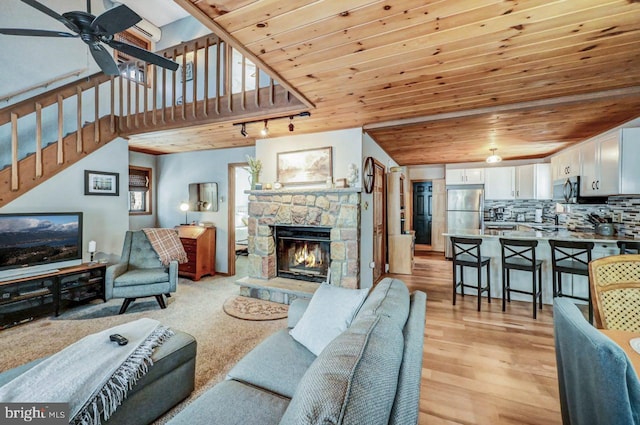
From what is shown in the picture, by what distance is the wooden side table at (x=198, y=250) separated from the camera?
4.80 metres

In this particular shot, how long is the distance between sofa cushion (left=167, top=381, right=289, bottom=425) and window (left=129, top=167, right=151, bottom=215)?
5.24m

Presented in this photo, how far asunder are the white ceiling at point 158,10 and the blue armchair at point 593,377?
7402mm

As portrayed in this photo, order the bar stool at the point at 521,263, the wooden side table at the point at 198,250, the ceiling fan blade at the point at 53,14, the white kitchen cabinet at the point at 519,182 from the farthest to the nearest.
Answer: the white kitchen cabinet at the point at 519,182 < the wooden side table at the point at 198,250 < the bar stool at the point at 521,263 < the ceiling fan blade at the point at 53,14

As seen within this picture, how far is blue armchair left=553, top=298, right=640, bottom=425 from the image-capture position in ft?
2.54

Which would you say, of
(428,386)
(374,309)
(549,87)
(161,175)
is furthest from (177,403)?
(161,175)

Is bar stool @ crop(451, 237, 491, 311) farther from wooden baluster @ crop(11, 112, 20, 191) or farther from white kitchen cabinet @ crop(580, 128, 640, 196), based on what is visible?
wooden baluster @ crop(11, 112, 20, 191)

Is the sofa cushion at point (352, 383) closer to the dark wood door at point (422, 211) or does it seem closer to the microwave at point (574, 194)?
the microwave at point (574, 194)

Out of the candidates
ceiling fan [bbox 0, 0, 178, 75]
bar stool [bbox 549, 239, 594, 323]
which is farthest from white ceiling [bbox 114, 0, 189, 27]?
bar stool [bbox 549, 239, 594, 323]

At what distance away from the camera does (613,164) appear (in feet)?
11.0

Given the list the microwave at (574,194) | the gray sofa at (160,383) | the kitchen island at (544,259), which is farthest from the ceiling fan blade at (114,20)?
the microwave at (574,194)

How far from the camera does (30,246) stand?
322cm

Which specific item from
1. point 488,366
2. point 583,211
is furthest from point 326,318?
point 583,211

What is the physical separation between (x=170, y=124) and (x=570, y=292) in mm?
5892

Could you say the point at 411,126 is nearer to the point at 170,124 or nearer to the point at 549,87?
the point at 549,87
